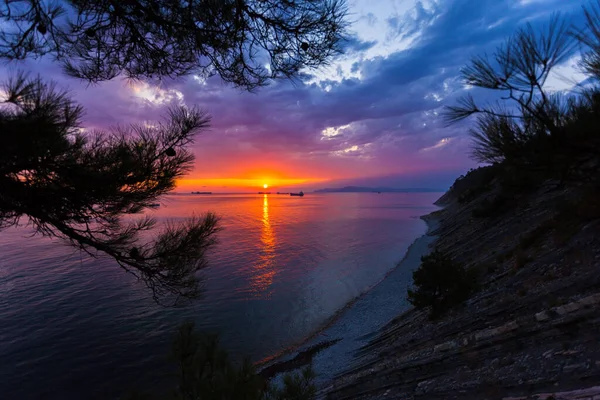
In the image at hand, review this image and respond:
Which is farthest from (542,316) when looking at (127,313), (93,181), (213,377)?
(127,313)

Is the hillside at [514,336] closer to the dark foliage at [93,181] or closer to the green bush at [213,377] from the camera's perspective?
the green bush at [213,377]

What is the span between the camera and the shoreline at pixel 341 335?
10.3 meters

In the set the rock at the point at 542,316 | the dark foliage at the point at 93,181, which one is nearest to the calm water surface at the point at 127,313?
the dark foliage at the point at 93,181

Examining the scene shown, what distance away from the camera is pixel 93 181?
392 cm

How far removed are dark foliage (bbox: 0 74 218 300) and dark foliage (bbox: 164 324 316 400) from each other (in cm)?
93

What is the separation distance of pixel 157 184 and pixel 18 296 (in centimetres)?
2001

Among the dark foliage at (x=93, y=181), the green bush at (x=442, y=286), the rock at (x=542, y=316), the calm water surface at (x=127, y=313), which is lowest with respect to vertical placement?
the calm water surface at (x=127, y=313)

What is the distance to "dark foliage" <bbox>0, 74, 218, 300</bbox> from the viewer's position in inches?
120

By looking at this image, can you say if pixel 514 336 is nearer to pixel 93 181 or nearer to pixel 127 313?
pixel 93 181

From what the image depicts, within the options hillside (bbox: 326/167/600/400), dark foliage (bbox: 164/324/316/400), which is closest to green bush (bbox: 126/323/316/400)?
dark foliage (bbox: 164/324/316/400)

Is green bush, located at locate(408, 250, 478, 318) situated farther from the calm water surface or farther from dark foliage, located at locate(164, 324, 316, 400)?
dark foliage, located at locate(164, 324, 316, 400)

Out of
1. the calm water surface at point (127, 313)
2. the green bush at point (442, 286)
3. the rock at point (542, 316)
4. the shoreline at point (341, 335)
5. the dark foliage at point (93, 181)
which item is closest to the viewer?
the dark foliage at point (93, 181)

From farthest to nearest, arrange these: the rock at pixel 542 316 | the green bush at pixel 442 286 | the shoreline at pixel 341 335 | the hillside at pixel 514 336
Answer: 1. the shoreline at pixel 341 335
2. the green bush at pixel 442 286
3. the rock at pixel 542 316
4. the hillside at pixel 514 336

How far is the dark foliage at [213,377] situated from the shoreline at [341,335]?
15.8 feet
